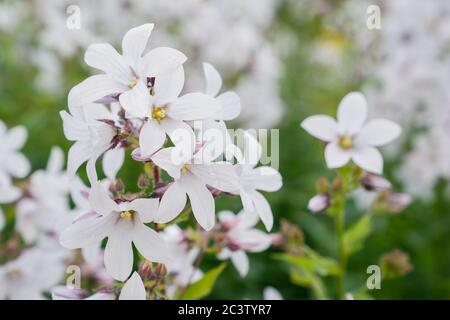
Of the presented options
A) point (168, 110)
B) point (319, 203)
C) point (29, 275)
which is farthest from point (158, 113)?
point (29, 275)

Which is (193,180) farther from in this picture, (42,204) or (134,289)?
(42,204)

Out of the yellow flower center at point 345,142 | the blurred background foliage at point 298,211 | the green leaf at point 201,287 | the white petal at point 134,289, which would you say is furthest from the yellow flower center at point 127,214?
the blurred background foliage at point 298,211

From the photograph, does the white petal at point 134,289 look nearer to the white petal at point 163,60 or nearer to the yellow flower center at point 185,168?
the yellow flower center at point 185,168

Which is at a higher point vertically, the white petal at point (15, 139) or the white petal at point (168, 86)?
the white petal at point (15, 139)

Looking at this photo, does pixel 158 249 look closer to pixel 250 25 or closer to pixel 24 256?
pixel 24 256

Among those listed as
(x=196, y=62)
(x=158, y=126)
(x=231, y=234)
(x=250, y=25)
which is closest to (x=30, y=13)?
(x=196, y=62)
